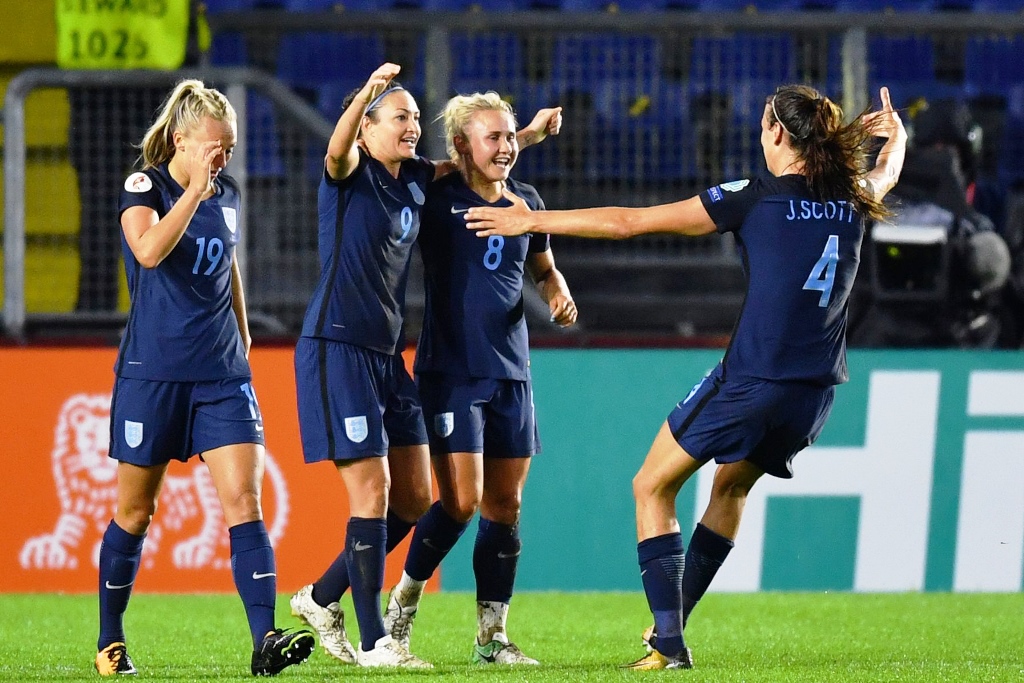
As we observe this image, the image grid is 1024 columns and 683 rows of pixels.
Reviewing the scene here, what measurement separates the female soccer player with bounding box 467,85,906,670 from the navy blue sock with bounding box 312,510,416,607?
0.96 m

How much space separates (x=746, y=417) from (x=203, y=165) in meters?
1.83

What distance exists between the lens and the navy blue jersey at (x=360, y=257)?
4902 mm

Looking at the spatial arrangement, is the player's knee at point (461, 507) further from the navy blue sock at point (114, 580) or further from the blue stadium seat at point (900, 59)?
the blue stadium seat at point (900, 59)

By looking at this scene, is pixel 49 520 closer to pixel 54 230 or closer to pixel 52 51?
pixel 54 230

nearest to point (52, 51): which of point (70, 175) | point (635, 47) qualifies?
point (70, 175)

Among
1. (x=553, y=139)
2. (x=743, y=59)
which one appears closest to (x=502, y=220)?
(x=553, y=139)

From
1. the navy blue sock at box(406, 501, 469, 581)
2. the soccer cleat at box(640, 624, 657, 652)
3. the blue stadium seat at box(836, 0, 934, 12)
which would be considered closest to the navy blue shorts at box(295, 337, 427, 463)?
the navy blue sock at box(406, 501, 469, 581)

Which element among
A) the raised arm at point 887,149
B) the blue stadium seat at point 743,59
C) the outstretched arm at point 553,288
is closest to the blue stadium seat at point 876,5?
the blue stadium seat at point 743,59

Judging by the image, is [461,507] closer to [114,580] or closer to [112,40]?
[114,580]

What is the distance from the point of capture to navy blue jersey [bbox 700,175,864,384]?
15.2 ft

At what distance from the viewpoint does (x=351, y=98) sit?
496 cm

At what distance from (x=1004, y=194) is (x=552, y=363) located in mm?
3229

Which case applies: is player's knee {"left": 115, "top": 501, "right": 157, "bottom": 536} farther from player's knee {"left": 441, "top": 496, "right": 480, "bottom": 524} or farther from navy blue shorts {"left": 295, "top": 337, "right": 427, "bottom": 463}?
player's knee {"left": 441, "top": 496, "right": 480, "bottom": 524}

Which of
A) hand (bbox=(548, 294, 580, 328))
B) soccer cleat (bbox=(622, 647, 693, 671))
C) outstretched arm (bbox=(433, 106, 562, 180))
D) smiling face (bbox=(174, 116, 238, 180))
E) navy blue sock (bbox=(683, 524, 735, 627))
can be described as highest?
outstretched arm (bbox=(433, 106, 562, 180))
